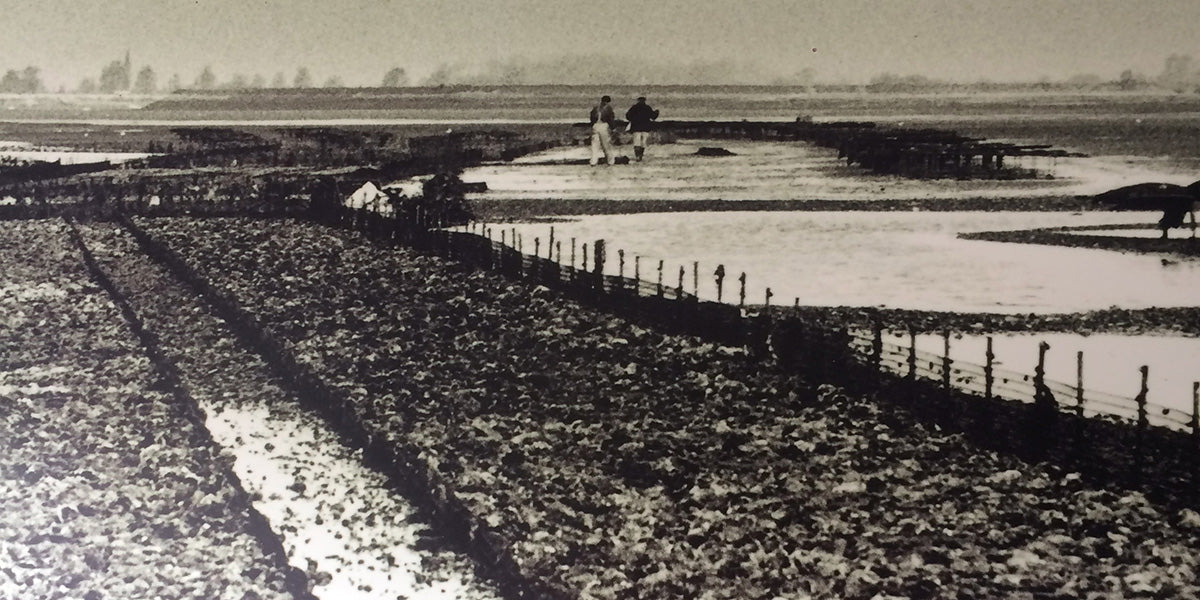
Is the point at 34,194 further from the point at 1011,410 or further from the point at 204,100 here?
the point at 1011,410

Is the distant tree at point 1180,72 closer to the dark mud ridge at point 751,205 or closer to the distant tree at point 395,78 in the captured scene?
the dark mud ridge at point 751,205

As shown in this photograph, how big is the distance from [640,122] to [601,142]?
32.7 inches

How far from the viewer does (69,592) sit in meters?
3.70

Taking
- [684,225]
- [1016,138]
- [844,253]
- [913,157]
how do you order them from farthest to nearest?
[1016,138], [913,157], [684,225], [844,253]

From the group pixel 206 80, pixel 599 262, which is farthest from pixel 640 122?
pixel 206 80

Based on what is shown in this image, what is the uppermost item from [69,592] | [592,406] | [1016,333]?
[1016,333]

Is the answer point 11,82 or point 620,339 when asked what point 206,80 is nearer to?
point 11,82

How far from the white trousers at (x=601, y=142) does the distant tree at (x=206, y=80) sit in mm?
1878

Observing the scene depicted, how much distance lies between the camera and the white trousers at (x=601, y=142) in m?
6.34

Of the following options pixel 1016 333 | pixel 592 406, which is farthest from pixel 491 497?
pixel 1016 333

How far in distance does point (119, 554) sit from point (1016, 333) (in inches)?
123

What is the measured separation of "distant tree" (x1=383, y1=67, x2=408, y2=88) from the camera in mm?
5477

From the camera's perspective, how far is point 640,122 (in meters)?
5.83

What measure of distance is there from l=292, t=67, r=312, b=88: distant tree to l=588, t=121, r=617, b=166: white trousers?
145 centimetres
